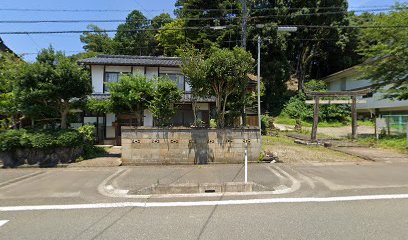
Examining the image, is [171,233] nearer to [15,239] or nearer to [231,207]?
[231,207]

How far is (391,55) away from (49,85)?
62.0 feet

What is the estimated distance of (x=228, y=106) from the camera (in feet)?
34.8

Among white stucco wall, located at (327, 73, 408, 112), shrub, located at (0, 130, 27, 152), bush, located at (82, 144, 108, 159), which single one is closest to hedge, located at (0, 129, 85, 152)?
shrub, located at (0, 130, 27, 152)

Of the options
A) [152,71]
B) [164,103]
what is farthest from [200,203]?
[152,71]

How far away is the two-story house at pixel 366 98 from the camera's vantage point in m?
23.5

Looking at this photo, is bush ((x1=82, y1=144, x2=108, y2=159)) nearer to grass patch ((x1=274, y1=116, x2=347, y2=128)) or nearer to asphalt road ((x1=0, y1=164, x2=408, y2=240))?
asphalt road ((x1=0, y1=164, x2=408, y2=240))

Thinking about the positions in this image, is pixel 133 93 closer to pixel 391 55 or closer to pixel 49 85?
pixel 49 85

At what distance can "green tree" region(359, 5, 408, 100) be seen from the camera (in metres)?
14.7

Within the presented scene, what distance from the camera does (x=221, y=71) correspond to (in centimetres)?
900

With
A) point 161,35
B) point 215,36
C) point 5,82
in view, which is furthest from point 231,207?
point 161,35

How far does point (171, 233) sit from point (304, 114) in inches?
1076

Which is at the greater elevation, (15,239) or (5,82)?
(5,82)

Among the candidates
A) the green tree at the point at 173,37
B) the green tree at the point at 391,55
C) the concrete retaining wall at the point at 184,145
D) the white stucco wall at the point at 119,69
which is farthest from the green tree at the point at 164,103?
the green tree at the point at 173,37

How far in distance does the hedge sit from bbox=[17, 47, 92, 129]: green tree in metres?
0.93
